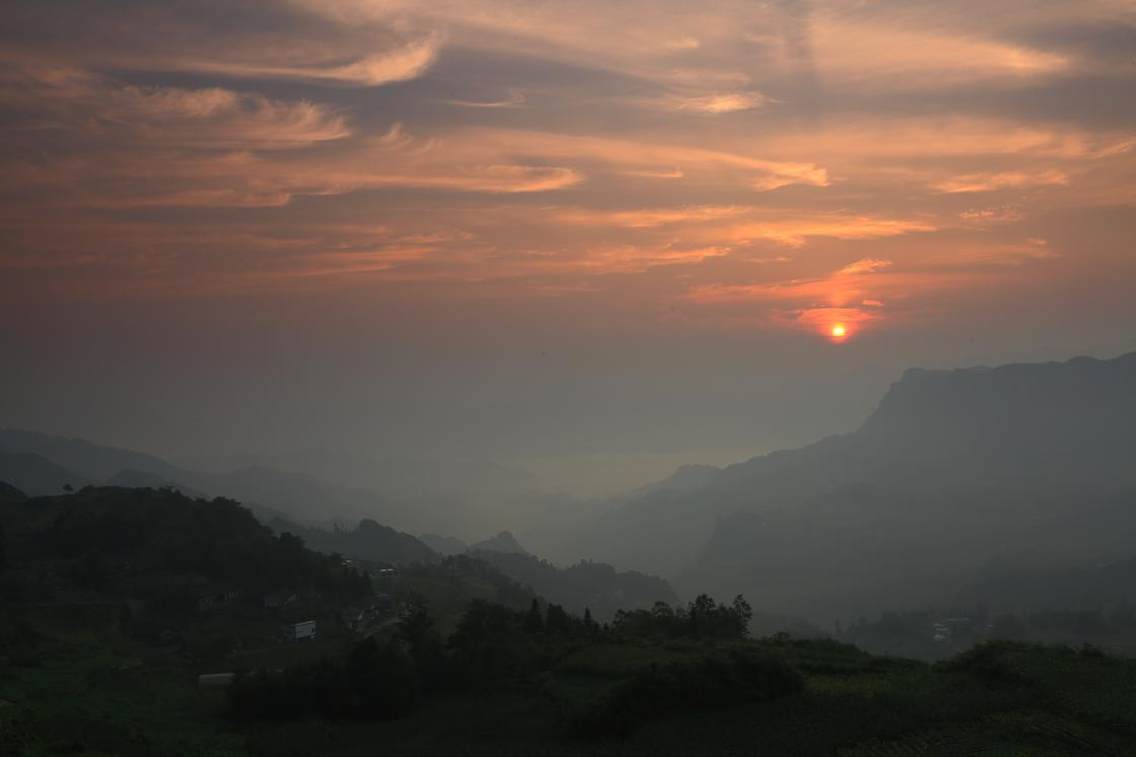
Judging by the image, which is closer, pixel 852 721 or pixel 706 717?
pixel 852 721

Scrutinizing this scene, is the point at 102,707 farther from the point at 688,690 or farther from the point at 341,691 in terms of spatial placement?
the point at 688,690

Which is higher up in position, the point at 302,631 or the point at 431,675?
the point at 431,675

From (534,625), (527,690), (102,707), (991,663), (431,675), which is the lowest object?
(527,690)

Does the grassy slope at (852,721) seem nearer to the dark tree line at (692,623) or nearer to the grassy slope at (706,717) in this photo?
the grassy slope at (706,717)

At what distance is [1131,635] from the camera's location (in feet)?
420

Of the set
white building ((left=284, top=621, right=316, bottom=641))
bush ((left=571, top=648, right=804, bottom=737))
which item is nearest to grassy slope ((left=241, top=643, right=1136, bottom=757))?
bush ((left=571, top=648, right=804, bottom=737))

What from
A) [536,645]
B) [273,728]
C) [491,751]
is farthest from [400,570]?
[491,751]

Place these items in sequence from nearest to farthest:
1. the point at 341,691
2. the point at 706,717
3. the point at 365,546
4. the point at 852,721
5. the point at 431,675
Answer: the point at 852,721, the point at 706,717, the point at 341,691, the point at 431,675, the point at 365,546

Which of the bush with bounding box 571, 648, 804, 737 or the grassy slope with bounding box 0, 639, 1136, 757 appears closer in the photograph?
the grassy slope with bounding box 0, 639, 1136, 757

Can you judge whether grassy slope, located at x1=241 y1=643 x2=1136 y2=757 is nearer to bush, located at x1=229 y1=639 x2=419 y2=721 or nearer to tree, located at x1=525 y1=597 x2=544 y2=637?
bush, located at x1=229 y1=639 x2=419 y2=721

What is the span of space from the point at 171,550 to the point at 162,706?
1918 inches

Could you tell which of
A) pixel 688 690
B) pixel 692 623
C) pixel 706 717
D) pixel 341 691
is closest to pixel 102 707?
pixel 341 691

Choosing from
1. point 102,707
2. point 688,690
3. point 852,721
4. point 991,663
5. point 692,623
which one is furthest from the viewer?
point 692,623

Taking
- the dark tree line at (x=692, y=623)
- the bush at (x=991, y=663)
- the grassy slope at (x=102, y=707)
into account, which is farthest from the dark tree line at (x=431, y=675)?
the bush at (x=991, y=663)
